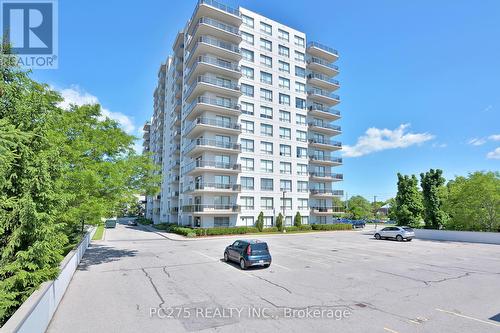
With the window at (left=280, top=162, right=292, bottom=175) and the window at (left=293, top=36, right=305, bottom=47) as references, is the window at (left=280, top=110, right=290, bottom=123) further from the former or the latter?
the window at (left=293, top=36, right=305, bottom=47)

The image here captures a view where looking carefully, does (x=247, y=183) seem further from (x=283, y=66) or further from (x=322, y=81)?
(x=322, y=81)

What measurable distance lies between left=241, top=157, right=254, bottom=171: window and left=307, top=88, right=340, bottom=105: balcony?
58.7 ft

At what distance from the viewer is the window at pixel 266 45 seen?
47.3m

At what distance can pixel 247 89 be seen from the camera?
147 ft

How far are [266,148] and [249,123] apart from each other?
15.4ft

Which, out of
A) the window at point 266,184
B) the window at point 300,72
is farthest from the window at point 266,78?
the window at point 266,184

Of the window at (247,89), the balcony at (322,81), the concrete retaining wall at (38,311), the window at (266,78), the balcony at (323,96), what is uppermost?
the balcony at (322,81)

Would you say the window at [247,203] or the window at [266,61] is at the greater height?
the window at [266,61]

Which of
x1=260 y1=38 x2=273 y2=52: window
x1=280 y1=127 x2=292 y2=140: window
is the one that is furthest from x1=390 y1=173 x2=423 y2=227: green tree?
x1=260 y1=38 x2=273 y2=52: window

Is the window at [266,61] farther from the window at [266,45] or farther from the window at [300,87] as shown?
the window at [300,87]

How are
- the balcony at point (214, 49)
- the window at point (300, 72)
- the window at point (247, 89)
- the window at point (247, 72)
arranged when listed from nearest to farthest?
the balcony at point (214, 49) → the window at point (247, 89) → the window at point (247, 72) → the window at point (300, 72)

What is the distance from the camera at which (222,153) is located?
4106cm

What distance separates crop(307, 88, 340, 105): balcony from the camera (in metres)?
51.4

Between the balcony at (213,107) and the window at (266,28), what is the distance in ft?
48.6
